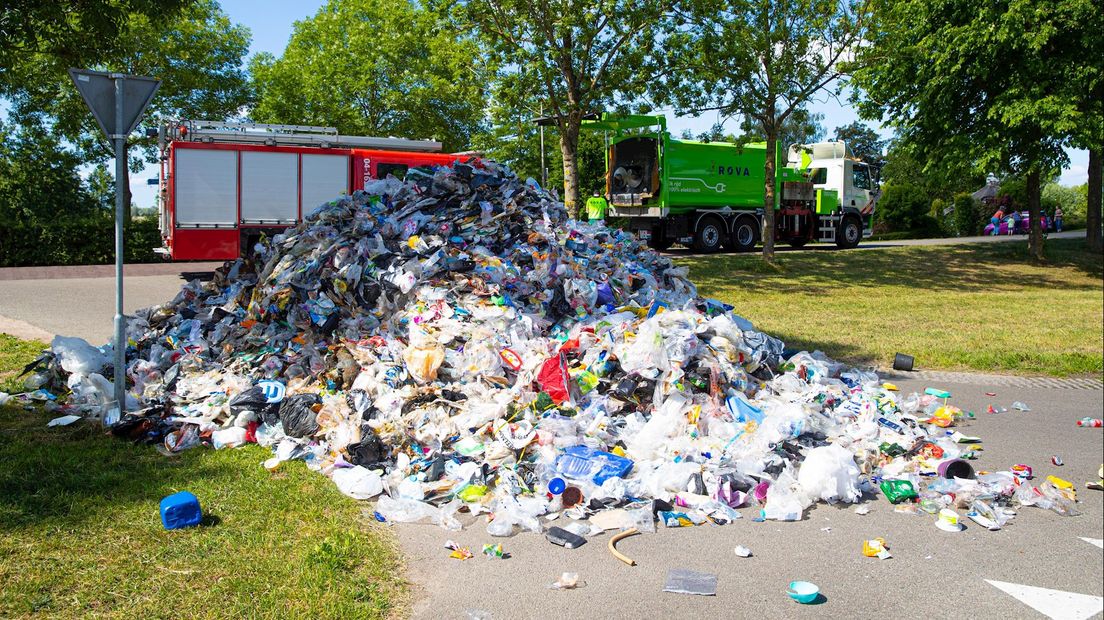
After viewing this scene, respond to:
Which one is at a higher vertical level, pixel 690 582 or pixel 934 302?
pixel 934 302

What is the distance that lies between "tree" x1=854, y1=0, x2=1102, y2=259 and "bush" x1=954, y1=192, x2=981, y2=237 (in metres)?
15.6

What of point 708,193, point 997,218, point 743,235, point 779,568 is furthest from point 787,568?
point 997,218

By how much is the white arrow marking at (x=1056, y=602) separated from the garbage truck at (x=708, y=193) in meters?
15.9

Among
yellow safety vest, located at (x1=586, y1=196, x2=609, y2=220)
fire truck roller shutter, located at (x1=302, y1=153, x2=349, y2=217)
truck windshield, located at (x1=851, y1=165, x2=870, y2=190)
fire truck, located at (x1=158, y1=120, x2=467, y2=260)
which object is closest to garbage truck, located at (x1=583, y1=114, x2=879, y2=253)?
yellow safety vest, located at (x1=586, y1=196, x2=609, y2=220)

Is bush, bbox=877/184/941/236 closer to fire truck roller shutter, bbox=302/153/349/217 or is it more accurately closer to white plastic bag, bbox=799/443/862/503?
fire truck roller shutter, bbox=302/153/349/217

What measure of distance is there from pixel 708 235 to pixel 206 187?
12310mm

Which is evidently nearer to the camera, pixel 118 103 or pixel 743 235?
pixel 118 103

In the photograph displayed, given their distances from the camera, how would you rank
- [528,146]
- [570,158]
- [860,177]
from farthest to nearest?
[528,146], [860,177], [570,158]

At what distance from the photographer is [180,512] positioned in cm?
406

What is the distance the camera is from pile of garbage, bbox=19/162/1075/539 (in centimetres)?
486

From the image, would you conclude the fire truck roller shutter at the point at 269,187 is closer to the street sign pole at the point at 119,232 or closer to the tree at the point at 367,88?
the tree at the point at 367,88

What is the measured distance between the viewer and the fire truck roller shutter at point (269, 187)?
15914mm

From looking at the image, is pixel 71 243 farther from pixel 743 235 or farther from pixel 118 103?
pixel 743 235

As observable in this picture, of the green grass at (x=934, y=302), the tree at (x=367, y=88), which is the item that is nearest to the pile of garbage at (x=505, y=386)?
the green grass at (x=934, y=302)
